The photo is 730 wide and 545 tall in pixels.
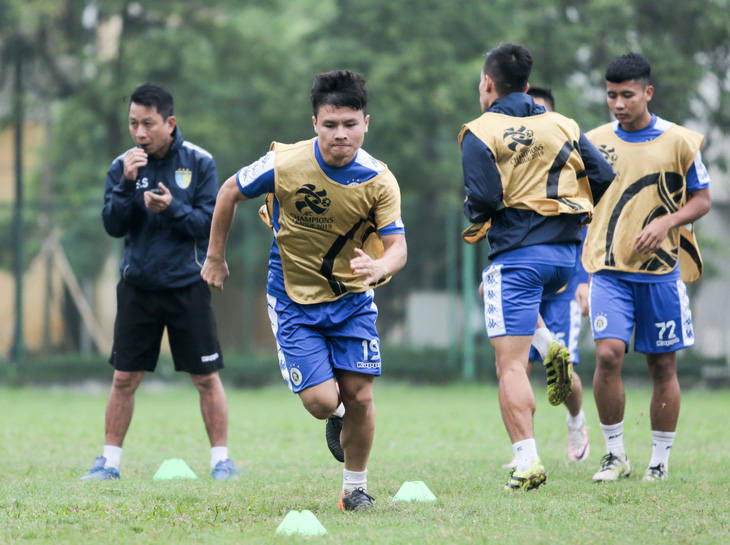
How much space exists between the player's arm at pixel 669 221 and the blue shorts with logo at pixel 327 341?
1900 mm

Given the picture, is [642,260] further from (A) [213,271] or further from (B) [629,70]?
(A) [213,271]

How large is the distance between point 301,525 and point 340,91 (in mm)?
2093

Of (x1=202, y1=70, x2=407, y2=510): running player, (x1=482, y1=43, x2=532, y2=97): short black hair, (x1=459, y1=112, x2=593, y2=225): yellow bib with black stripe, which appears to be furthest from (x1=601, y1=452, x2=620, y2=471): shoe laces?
(x1=482, y1=43, x2=532, y2=97): short black hair

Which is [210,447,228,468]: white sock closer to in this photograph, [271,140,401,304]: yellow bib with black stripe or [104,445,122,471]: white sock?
[104,445,122,471]: white sock

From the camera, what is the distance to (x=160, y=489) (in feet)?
17.2

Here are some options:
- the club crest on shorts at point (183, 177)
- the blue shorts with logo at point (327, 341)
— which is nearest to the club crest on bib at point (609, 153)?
the blue shorts with logo at point (327, 341)

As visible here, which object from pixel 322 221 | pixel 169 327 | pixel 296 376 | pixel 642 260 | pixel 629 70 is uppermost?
pixel 629 70

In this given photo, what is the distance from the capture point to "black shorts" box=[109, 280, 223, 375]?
620 cm

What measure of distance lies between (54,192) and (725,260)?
1489cm

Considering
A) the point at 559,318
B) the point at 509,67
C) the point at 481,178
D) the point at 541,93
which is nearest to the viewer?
the point at 481,178

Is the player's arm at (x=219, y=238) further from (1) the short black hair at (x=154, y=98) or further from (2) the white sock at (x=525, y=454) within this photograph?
(2) the white sock at (x=525, y=454)

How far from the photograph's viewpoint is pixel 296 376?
4.80m

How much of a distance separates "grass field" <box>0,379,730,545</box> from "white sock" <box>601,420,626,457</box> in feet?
0.82

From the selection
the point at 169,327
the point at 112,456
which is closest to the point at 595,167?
the point at 169,327
